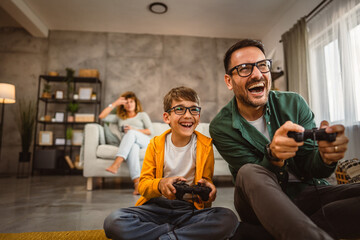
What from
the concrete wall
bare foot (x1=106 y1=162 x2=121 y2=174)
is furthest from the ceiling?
→ bare foot (x1=106 y1=162 x2=121 y2=174)

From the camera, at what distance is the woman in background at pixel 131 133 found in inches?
105

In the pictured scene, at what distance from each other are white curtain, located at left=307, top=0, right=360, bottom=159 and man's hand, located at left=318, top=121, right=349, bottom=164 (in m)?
2.14

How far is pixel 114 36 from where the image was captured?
5.05 metres

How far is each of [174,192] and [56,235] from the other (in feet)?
2.19

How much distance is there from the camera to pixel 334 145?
75 centimetres

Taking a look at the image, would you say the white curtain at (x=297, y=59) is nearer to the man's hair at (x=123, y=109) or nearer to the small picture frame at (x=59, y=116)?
the man's hair at (x=123, y=109)

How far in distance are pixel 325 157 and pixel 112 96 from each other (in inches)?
180

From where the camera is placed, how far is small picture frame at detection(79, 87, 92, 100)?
4664mm

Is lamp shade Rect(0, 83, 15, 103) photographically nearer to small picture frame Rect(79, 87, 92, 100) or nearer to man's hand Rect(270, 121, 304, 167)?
small picture frame Rect(79, 87, 92, 100)

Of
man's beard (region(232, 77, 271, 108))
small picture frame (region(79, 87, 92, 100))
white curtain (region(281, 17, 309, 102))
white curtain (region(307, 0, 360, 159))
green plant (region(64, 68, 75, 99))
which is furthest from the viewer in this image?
small picture frame (region(79, 87, 92, 100))

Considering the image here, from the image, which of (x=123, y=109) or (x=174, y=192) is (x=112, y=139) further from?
(x=174, y=192)

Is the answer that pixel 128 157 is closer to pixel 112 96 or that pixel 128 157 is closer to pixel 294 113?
pixel 294 113

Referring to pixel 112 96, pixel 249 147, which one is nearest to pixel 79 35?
pixel 112 96

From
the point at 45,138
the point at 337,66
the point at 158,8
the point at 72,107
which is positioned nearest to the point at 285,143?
the point at 337,66
